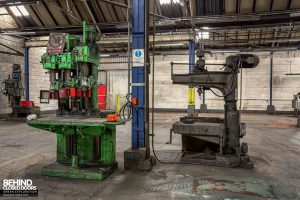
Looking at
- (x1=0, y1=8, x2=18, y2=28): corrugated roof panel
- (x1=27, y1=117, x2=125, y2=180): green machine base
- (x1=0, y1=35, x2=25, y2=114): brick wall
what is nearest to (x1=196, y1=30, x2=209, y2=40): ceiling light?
(x1=27, y1=117, x2=125, y2=180): green machine base

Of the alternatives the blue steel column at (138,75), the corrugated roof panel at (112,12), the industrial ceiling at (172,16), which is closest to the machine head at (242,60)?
the blue steel column at (138,75)

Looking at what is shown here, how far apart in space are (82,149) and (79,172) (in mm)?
420

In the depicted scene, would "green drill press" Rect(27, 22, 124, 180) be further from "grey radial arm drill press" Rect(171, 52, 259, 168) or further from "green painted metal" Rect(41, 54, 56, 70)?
"grey radial arm drill press" Rect(171, 52, 259, 168)

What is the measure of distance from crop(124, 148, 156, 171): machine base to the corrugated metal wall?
481 inches

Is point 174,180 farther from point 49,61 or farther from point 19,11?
point 19,11

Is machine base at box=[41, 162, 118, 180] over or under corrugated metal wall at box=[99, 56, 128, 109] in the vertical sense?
under

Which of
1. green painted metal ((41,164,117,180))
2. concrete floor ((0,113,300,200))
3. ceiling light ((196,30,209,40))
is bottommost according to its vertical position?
concrete floor ((0,113,300,200))

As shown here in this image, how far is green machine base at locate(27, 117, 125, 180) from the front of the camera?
337 cm

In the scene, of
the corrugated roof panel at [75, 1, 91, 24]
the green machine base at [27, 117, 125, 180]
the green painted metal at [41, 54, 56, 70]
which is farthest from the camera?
the corrugated roof panel at [75, 1, 91, 24]

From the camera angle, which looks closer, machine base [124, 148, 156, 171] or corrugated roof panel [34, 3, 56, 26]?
machine base [124, 148, 156, 171]

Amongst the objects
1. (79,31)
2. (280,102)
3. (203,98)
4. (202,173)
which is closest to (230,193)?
(202,173)

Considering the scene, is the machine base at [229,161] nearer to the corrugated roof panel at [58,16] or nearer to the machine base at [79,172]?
the machine base at [79,172]

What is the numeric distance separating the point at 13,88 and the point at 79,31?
372 centimetres

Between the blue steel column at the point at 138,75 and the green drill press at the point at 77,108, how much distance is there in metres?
0.44
